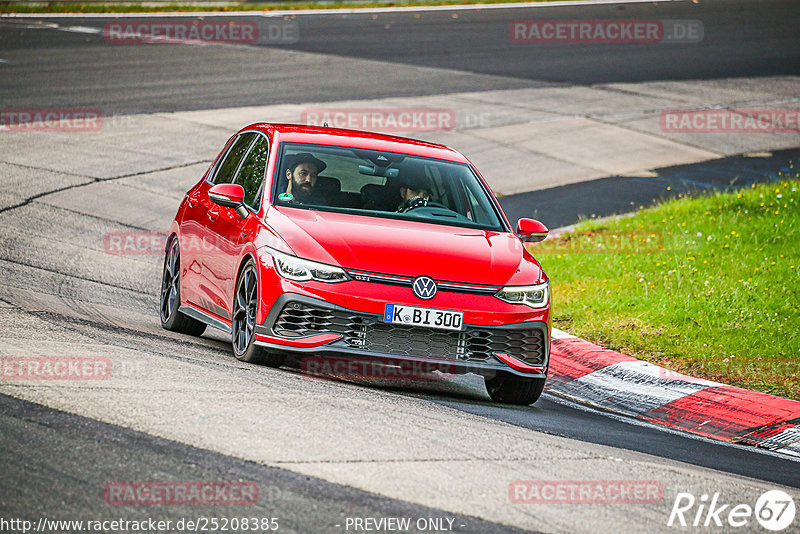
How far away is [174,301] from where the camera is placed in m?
9.86

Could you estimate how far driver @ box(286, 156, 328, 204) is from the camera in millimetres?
8578

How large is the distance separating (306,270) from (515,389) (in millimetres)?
1780

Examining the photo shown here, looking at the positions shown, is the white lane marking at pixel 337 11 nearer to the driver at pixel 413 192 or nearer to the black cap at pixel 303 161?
the black cap at pixel 303 161

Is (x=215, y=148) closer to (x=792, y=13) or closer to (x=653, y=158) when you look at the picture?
(x=653, y=158)

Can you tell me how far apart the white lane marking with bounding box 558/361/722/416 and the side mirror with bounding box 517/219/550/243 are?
128cm

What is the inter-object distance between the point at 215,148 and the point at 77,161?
2.45 metres

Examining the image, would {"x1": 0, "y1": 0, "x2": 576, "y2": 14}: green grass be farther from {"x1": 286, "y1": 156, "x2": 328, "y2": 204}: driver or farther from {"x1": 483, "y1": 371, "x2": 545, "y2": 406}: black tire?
{"x1": 483, "y1": 371, "x2": 545, "y2": 406}: black tire

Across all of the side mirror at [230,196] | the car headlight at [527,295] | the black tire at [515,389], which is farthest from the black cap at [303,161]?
the black tire at [515,389]

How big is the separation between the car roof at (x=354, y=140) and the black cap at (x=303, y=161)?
0.67 feet

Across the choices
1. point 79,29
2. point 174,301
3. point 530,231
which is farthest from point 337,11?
point 530,231

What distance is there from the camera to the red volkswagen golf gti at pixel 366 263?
24.8 feet

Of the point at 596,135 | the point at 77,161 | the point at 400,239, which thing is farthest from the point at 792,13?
the point at 400,239

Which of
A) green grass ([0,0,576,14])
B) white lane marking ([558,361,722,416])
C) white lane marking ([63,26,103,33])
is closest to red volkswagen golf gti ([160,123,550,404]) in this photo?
white lane marking ([558,361,722,416])

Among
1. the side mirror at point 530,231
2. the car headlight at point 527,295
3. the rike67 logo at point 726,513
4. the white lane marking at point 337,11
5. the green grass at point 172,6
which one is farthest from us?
the green grass at point 172,6
